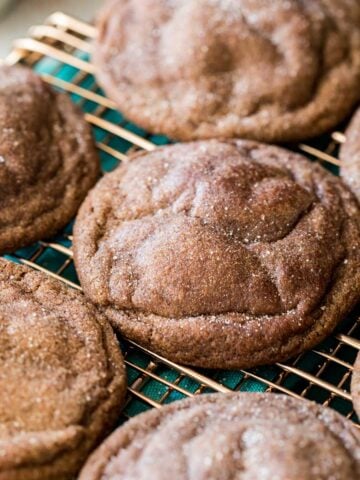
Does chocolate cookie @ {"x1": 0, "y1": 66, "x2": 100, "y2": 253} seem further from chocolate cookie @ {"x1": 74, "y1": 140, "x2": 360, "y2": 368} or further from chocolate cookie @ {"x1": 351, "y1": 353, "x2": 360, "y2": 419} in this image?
chocolate cookie @ {"x1": 351, "y1": 353, "x2": 360, "y2": 419}

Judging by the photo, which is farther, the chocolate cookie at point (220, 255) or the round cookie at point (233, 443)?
the chocolate cookie at point (220, 255)

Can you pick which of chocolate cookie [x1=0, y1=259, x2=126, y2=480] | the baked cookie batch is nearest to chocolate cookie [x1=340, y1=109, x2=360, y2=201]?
the baked cookie batch

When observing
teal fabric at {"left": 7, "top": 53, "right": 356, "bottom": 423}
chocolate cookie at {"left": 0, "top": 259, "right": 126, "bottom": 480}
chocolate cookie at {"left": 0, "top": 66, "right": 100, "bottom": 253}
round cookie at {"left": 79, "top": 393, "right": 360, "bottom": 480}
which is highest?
chocolate cookie at {"left": 0, "top": 66, "right": 100, "bottom": 253}

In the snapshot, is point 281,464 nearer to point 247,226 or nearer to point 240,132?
point 247,226

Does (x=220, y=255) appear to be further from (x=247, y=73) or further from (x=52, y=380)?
(x=247, y=73)

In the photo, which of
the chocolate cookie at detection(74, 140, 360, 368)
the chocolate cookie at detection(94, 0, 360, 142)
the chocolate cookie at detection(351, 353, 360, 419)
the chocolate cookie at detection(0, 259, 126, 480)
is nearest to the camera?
the chocolate cookie at detection(0, 259, 126, 480)

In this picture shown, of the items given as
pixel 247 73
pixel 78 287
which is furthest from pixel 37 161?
pixel 247 73

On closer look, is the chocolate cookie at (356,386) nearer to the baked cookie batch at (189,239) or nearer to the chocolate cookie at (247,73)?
the baked cookie batch at (189,239)

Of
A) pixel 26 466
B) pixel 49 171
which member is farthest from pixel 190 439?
pixel 49 171

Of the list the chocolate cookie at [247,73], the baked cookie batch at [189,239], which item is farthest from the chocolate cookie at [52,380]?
the chocolate cookie at [247,73]
